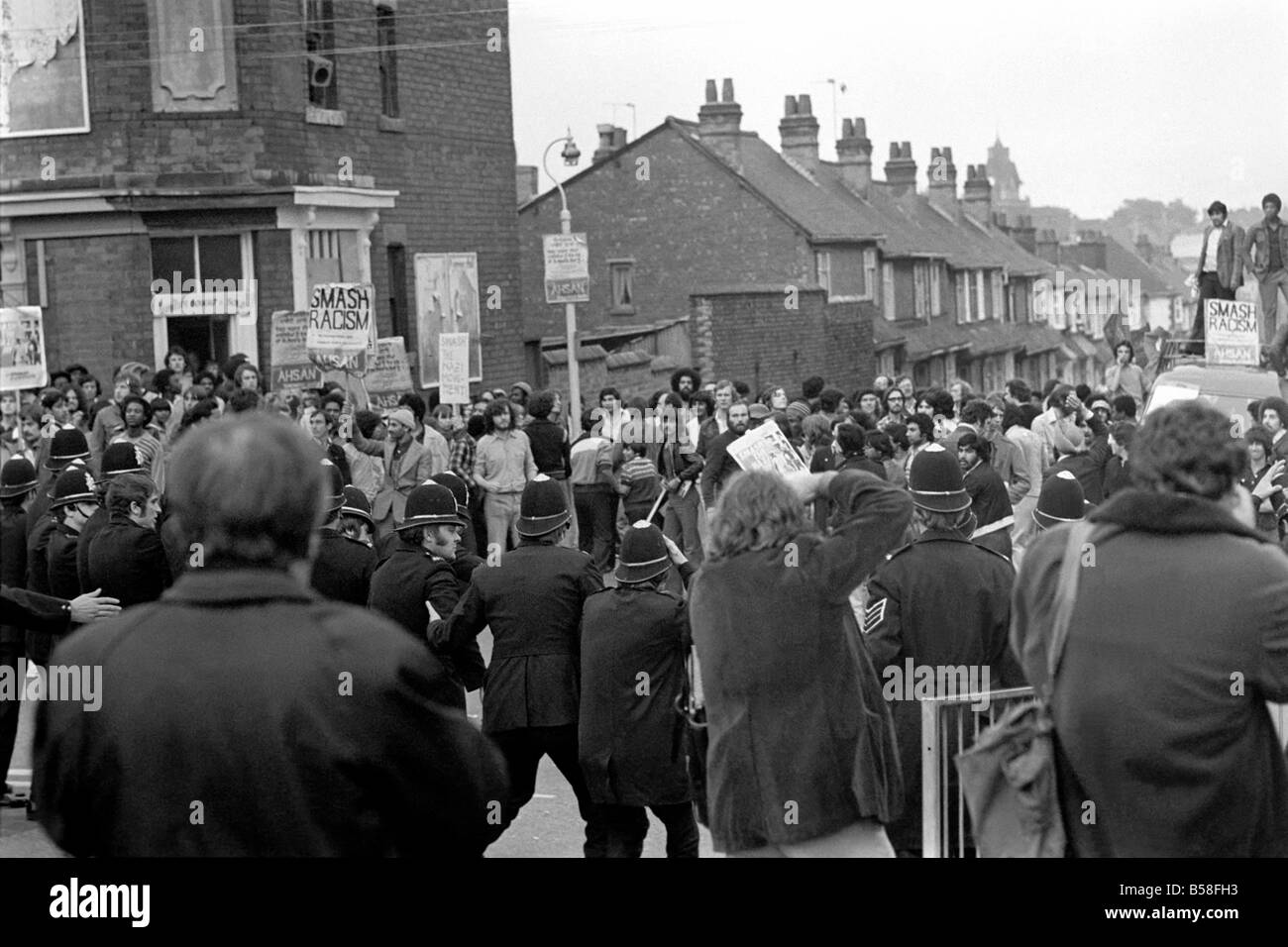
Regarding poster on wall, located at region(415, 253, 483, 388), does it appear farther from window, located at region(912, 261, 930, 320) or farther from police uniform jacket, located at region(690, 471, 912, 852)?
window, located at region(912, 261, 930, 320)

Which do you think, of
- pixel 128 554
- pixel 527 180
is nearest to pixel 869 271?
pixel 527 180

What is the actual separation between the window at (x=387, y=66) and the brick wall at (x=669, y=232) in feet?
53.3

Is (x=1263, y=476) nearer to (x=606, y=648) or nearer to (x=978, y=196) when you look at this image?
(x=606, y=648)

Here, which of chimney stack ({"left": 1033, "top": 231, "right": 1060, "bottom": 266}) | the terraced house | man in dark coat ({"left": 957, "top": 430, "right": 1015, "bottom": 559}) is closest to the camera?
man in dark coat ({"left": 957, "top": 430, "right": 1015, "bottom": 559})

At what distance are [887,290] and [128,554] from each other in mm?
42147

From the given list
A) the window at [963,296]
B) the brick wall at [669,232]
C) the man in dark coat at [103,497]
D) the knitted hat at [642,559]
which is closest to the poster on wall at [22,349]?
the man in dark coat at [103,497]

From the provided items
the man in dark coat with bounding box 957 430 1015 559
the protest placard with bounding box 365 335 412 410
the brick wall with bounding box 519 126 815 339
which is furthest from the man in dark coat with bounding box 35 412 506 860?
the brick wall with bounding box 519 126 815 339

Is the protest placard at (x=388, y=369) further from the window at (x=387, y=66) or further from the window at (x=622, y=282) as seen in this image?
the window at (x=622, y=282)

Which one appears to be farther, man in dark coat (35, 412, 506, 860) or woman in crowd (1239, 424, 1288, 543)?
woman in crowd (1239, 424, 1288, 543)

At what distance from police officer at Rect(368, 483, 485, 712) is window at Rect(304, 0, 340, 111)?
1840cm

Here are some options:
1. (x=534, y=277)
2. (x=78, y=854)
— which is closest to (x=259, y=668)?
(x=78, y=854)

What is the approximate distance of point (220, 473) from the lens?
343 centimetres

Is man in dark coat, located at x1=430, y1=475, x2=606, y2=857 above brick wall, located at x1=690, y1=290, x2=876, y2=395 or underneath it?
underneath

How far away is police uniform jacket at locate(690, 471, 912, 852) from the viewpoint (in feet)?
→ 17.7
